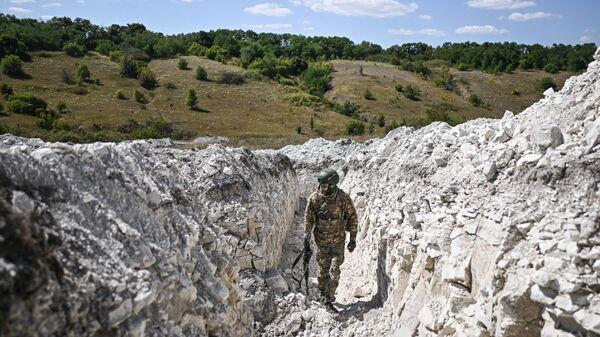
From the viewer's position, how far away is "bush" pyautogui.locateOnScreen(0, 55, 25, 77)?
5303 centimetres

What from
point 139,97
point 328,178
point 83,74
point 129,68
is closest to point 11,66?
point 83,74

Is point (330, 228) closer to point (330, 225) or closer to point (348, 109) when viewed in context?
point (330, 225)

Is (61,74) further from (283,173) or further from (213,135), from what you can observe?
(283,173)

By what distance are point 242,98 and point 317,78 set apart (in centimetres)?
1756

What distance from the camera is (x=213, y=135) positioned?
153 ft

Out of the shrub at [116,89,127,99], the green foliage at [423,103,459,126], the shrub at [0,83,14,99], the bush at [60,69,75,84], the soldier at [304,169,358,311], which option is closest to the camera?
the soldier at [304,169,358,311]

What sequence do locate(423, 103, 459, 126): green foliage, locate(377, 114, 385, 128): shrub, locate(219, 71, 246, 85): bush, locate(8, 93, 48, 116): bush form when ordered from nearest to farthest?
locate(8, 93, 48, 116): bush → locate(423, 103, 459, 126): green foliage → locate(377, 114, 385, 128): shrub → locate(219, 71, 246, 85): bush

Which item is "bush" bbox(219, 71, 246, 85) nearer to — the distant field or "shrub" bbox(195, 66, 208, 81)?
the distant field

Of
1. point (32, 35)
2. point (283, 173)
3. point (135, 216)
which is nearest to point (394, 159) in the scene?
point (283, 173)

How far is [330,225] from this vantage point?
353 inches

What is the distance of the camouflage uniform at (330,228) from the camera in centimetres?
898

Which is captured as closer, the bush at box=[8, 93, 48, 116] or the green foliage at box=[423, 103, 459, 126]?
the bush at box=[8, 93, 48, 116]

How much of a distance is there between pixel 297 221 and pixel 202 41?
82636 mm

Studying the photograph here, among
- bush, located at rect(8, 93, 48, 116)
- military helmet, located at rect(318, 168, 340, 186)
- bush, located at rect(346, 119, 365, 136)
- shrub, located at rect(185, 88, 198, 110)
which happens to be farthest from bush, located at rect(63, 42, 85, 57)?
military helmet, located at rect(318, 168, 340, 186)
